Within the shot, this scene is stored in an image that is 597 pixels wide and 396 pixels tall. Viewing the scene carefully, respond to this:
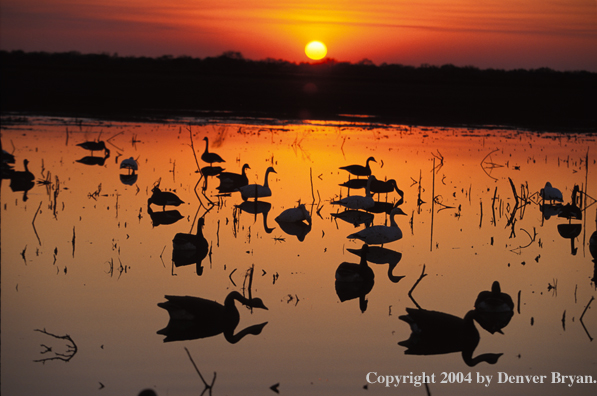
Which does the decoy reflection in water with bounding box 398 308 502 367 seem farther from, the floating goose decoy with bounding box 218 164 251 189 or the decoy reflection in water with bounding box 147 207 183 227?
the floating goose decoy with bounding box 218 164 251 189

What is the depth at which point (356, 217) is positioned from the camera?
33.3 ft

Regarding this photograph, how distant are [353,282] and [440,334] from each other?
156 cm

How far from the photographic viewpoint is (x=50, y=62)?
73.5 meters

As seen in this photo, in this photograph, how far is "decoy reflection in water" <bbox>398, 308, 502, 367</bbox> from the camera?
5.44 m

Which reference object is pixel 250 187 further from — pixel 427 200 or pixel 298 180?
pixel 427 200

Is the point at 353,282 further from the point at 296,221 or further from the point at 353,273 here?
the point at 296,221

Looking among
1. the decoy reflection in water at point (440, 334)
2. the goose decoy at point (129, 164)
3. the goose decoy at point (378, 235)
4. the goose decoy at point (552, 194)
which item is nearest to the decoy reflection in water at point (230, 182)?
the goose decoy at point (129, 164)

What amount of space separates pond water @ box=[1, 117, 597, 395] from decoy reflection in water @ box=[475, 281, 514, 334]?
0.02 metres

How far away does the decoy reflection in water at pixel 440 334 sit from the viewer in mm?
5441

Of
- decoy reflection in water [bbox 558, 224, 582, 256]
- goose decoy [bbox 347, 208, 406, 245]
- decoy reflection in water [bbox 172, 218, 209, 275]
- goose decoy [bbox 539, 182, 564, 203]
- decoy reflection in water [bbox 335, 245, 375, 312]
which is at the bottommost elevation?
decoy reflection in water [bbox 335, 245, 375, 312]

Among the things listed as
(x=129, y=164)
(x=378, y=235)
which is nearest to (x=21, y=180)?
(x=129, y=164)

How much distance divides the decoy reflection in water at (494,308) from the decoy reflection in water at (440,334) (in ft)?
1.74

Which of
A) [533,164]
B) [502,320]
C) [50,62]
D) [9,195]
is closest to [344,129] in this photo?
[533,164]

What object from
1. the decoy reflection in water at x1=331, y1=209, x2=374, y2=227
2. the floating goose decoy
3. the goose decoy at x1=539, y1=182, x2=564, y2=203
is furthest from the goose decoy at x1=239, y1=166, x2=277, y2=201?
the goose decoy at x1=539, y1=182, x2=564, y2=203
